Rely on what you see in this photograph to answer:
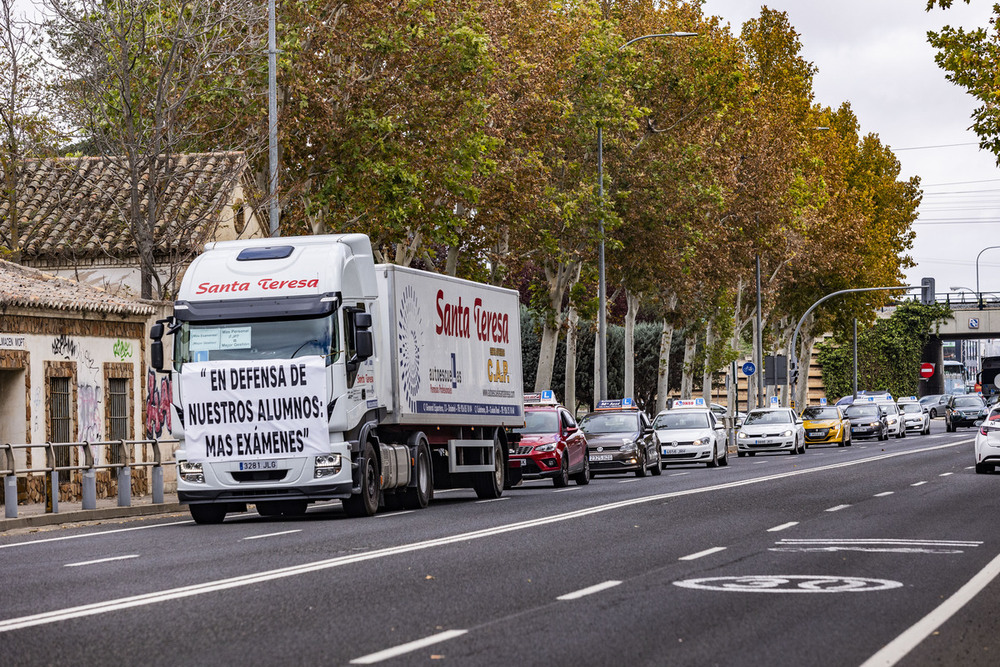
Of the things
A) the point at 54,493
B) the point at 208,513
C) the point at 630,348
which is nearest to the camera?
the point at 208,513

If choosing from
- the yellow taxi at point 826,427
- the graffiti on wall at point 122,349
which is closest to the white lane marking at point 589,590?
the graffiti on wall at point 122,349

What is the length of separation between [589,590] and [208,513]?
10720 millimetres

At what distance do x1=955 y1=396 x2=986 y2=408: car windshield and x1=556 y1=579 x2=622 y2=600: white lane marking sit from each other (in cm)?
6908

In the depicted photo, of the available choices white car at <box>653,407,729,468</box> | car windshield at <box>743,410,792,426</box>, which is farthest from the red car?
car windshield at <box>743,410,792,426</box>

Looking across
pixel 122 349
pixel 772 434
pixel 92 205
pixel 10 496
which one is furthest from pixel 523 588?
pixel 772 434

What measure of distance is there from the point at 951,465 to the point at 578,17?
630 inches

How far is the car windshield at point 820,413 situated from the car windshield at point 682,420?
18.7 meters

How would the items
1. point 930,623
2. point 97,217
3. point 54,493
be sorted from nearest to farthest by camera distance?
point 930,623
point 54,493
point 97,217

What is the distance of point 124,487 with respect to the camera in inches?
977

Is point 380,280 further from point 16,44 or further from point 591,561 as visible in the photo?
point 16,44

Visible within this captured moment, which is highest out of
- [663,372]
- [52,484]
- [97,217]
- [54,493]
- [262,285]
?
[97,217]

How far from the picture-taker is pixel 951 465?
37.4m

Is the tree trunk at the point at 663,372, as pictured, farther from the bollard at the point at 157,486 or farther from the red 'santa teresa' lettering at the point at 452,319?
the bollard at the point at 157,486

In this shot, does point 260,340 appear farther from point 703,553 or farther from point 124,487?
point 703,553
